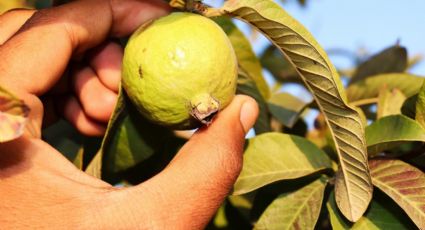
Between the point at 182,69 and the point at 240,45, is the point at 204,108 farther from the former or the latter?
the point at 240,45

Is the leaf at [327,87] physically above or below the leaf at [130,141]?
above

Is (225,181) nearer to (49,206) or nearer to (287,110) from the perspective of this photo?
(49,206)

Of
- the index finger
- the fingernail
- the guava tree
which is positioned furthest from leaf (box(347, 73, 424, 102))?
the index finger

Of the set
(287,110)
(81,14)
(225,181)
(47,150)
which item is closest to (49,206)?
(47,150)

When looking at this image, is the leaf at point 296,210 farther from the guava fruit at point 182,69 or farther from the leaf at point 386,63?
the leaf at point 386,63

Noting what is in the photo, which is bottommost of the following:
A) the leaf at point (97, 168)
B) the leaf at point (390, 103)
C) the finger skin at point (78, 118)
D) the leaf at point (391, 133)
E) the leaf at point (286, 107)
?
the finger skin at point (78, 118)

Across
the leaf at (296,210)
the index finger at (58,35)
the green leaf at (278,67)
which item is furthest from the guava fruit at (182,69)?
the green leaf at (278,67)
